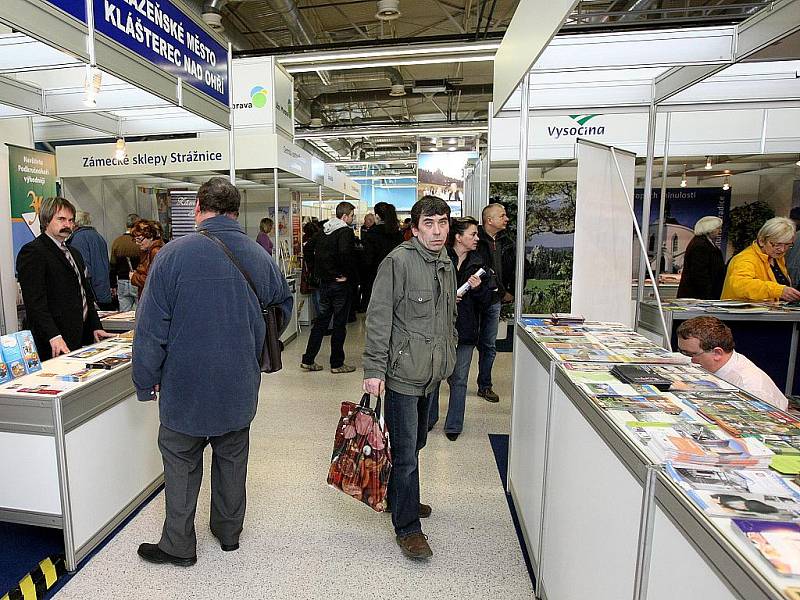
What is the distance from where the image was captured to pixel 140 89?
262cm

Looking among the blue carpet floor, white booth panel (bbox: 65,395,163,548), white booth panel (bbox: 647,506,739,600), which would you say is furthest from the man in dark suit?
white booth panel (bbox: 647,506,739,600)

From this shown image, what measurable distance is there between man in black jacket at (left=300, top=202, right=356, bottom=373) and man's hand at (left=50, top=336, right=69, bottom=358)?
2894 millimetres

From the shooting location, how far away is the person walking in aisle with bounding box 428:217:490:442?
12.1 feet

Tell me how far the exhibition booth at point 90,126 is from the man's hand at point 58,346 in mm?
97

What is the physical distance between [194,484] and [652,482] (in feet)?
6.41

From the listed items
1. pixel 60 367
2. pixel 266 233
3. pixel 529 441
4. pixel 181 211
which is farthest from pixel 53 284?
pixel 266 233

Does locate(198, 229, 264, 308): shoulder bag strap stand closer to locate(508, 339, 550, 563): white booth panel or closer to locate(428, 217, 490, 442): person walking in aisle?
locate(508, 339, 550, 563): white booth panel

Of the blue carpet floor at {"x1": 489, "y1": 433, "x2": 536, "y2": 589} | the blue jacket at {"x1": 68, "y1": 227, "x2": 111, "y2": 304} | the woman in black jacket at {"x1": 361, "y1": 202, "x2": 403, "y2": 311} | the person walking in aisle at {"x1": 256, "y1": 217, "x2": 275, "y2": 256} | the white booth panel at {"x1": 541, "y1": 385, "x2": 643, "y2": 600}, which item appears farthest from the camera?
the person walking in aisle at {"x1": 256, "y1": 217, "x2": 275, "y2": 256}

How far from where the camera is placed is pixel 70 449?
2287mm

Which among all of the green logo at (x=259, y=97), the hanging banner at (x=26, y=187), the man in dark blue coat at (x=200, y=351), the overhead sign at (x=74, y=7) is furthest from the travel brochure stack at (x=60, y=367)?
the green logo at (x=259, y=97)

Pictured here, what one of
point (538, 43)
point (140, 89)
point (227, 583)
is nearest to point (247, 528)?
point (227, 583)

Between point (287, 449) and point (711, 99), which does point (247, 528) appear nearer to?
point (287, 449)

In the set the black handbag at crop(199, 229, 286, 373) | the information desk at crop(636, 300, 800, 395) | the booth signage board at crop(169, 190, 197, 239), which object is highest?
the booth signage board at crop(169, 190, 197, 239)

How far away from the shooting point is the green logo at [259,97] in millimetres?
5502
